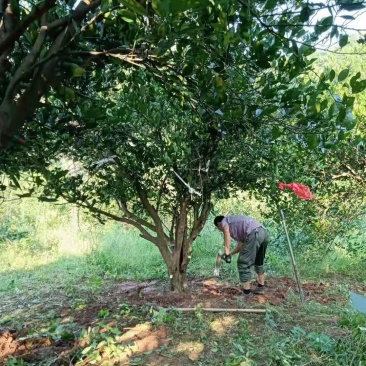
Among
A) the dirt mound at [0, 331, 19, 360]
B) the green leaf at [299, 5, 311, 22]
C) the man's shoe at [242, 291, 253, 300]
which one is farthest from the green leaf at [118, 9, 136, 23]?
the man's shoe at [242, 291, 253, 300]

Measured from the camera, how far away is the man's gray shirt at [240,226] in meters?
6.51

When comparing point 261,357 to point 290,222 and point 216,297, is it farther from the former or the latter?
point 290,222

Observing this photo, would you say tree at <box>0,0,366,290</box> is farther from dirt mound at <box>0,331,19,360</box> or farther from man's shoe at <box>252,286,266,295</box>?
dirt mound at <box>0,331,19,360</box>

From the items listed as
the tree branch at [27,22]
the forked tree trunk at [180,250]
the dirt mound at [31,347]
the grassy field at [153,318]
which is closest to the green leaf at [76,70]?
the tree branch at [27,22]

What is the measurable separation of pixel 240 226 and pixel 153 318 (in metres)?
2.32

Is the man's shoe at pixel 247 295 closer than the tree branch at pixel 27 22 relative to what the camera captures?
No

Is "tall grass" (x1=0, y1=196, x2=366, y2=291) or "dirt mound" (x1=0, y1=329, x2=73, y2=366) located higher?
"tall grass" (x1=0, y1=196, x2=366, y2=291)

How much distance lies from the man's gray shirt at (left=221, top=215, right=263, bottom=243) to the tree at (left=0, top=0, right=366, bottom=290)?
553 mm

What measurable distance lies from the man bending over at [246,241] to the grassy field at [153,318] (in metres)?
0.50

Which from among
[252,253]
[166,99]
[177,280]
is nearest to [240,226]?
[252,253]

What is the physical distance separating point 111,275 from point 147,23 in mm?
7409

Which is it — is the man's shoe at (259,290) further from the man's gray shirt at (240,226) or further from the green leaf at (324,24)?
the green leaf at (324,24)

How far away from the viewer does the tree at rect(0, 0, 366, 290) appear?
194cm

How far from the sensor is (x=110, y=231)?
12359 millimetres
